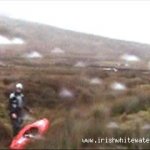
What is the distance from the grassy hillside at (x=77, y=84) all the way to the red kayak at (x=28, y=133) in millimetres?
101

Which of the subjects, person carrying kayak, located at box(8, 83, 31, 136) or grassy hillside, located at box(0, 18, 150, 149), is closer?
grassy hillside, located at box(0, 18, 150, 149)

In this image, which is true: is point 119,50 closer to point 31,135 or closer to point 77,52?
point 77,52

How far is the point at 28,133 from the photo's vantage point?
8.37m

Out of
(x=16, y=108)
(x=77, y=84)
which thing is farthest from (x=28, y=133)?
(x=77, y=84)

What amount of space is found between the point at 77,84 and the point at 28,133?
957 mm

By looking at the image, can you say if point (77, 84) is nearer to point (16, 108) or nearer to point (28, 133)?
point (16, 108)

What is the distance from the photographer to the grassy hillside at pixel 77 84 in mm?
8250

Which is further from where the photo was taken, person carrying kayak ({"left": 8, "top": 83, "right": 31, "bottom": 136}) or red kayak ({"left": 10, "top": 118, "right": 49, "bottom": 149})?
person carrying kayak ({"left": 8, "top": 83, "right": 31, "bottom": 136})

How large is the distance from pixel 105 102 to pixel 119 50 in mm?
944

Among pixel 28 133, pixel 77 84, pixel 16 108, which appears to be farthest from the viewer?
pixel 77 84

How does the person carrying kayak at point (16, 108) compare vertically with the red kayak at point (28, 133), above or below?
above

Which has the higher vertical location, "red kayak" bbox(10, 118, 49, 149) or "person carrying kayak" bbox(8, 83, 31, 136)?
"person carrying kayak" bbox(8, 83, 31, 136)

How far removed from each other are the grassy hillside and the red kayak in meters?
0.10

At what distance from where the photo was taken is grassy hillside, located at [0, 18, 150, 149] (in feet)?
27.1
